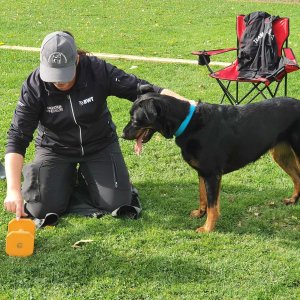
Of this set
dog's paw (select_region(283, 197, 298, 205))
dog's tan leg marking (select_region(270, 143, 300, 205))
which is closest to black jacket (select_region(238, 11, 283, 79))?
dog's tan leg marking (select_region(270, 143, 300, 205))

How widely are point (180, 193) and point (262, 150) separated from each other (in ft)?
3.18

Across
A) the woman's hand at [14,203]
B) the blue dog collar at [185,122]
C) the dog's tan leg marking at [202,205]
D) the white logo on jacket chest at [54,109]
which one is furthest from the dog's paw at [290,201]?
the woman's hand at [14,203]

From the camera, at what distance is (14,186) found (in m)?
3.68

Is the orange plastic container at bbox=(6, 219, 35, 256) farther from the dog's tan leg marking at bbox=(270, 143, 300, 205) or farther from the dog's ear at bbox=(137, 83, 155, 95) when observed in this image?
the dog's tan leg marking at bbox=(270, 143, 300, 205)

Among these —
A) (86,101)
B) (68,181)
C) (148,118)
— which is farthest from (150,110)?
(68,181)

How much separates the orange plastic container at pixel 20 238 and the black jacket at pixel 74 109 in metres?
0.62

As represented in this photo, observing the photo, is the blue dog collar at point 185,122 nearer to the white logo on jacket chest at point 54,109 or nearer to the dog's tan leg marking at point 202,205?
the dog's tan leg marking at point 202,205

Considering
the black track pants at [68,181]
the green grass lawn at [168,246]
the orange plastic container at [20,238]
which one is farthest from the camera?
the black track pants at [68,181]

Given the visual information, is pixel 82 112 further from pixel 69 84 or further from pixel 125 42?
A: pixel 125 42

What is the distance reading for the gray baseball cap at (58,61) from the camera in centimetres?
388

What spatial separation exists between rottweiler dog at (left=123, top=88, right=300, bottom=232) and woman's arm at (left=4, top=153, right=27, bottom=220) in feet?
2.80

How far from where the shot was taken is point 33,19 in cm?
1521

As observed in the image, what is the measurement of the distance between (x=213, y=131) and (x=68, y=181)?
144 centimetres

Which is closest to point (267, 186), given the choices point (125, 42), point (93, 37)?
point (125, 42)
